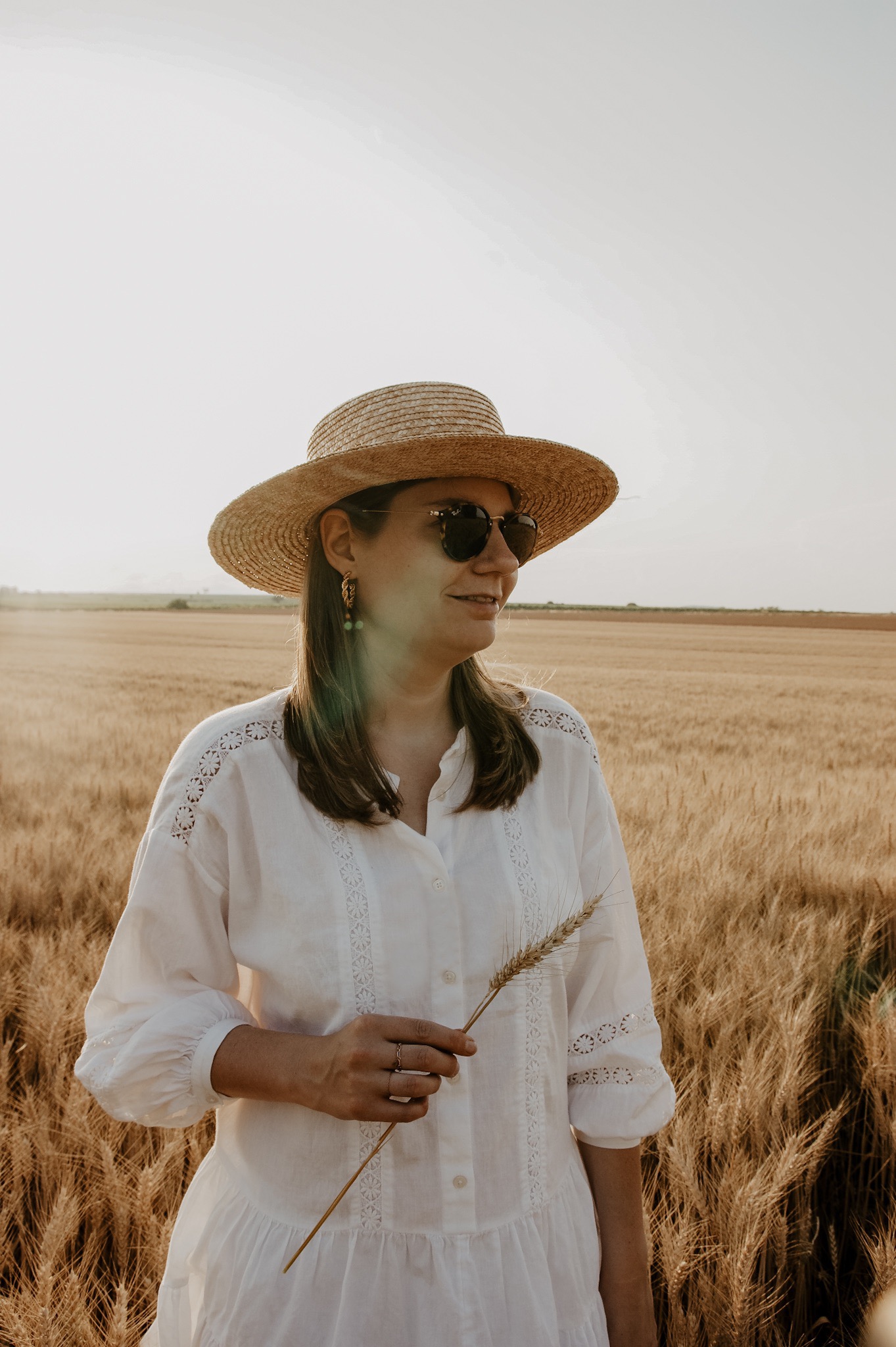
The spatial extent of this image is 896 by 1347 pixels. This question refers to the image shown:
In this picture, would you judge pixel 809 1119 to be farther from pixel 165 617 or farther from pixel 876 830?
pixel 165 617

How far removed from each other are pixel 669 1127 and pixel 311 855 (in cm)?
156

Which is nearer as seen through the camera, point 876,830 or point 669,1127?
point 669,1127

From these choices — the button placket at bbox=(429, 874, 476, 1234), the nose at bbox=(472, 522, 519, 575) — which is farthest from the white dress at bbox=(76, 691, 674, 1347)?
the nose at bbox=(472, 522, 519, 575)

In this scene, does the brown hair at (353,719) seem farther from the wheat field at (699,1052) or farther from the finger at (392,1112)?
the wheat field at (699,1052)

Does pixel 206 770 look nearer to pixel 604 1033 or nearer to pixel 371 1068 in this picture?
pixel 371 1068

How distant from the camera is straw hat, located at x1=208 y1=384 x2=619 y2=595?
1.45 meters

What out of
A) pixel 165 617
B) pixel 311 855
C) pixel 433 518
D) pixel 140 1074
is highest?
pixel 433 518

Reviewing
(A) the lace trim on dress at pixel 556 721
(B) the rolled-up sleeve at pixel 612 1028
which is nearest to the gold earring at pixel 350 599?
(A) the lace trim on dress at pixel 556 721

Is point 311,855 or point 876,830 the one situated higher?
point 311,855

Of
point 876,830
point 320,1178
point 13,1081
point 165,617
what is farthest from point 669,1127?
point 165,617

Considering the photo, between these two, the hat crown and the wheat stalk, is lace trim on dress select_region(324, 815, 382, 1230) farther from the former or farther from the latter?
the hat crown

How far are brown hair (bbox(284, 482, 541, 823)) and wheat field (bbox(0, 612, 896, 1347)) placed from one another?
604mm

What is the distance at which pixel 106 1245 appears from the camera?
1.97 meters

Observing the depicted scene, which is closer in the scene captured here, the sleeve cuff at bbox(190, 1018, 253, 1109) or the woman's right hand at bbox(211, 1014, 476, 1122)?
the woman's right hand at bbox(211, 1014, 476, 1122)
